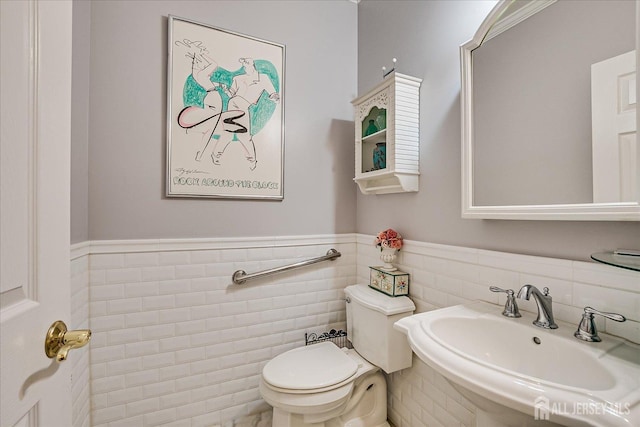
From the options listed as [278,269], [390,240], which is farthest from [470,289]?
[278,269]

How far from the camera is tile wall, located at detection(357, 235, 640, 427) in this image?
2.52 feet

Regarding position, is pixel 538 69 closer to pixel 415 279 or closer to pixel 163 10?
pixel 415 279

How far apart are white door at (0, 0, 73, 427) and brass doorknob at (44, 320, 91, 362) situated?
0.01 meters

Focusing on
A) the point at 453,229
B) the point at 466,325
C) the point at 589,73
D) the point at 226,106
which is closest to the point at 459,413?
the point at 466,325

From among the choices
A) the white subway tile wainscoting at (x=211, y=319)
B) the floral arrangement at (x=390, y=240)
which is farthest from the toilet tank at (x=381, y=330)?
the floral arrangement at (x=390, y=240)

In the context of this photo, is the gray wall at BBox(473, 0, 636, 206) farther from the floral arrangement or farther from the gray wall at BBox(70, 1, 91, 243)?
the gray wall at BBox(70, 1, 91, 243)

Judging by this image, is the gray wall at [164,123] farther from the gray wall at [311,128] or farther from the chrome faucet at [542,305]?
the chrome faucet at [542,305]

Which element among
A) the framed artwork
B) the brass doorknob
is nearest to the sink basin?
the brass doorknob

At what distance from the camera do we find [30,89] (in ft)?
1.59

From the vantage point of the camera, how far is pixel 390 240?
4.86 ft

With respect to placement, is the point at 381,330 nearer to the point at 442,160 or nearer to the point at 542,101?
the point at 442,160

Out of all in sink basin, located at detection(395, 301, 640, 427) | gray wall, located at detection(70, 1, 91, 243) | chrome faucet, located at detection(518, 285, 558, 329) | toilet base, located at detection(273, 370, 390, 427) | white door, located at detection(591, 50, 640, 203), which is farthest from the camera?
toilet base, located at detection(273, 370, 390, 427)

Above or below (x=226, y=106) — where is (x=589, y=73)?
below

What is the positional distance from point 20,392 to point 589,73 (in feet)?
4.91
